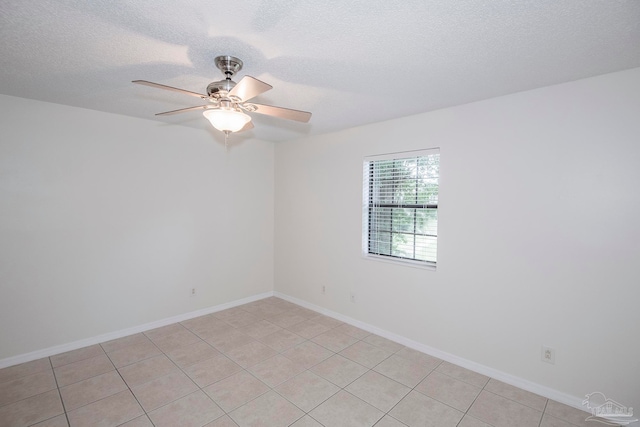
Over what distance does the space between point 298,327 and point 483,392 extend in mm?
2015

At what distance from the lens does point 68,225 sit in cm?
299

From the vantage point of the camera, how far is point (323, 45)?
1.74 m

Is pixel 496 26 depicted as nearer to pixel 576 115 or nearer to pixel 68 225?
pixel 576 115

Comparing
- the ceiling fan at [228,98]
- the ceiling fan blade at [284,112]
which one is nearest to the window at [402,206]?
the ceiling fan blade at [284,112]

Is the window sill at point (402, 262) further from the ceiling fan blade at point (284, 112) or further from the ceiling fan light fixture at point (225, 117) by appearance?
the ceiling fan light fixture at point (225, 117)

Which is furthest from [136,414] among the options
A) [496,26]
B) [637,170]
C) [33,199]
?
[637,170]

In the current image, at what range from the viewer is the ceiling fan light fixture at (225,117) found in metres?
1.75

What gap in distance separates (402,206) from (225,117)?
222cm

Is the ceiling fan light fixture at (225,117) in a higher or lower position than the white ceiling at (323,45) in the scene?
lower

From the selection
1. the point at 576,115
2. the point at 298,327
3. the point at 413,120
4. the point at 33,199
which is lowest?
the point at 298,327

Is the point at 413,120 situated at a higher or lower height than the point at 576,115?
higher

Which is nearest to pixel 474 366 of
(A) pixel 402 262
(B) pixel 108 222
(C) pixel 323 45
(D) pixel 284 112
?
(A) pixel 402 262

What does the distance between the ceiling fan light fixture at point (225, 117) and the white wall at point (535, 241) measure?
6.48 feet

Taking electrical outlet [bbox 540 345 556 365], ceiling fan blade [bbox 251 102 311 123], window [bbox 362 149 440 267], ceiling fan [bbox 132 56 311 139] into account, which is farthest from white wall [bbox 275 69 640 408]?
ceiling fan [bbox 132 56 311 139]
